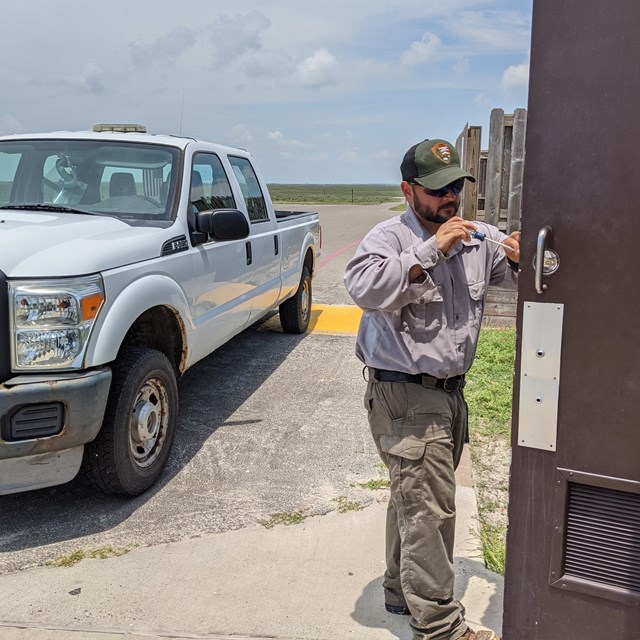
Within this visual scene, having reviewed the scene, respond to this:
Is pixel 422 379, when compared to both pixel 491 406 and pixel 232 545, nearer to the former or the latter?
pixel 232 545

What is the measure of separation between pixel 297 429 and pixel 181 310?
1.27 metres

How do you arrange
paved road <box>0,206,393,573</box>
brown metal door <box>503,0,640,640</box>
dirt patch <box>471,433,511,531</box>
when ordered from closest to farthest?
brown metal door <box>503,0,640,640</box> < paved road <box>0,206,393,573</box> < dirt patch <box>471,433,511,531</box>

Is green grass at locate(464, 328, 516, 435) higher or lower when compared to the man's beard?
lower

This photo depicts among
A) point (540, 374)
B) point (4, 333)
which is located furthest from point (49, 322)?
point (540, 374)

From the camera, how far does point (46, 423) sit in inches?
133

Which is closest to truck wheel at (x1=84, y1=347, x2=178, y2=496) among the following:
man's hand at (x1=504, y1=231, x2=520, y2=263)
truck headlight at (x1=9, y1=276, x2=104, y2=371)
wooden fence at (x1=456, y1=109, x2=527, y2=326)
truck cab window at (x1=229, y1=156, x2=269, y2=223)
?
truck headlight at (x1=9, y1=276, x2=104, y2=371)

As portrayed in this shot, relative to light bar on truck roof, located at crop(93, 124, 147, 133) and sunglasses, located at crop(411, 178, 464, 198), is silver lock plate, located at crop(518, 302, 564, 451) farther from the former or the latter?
light bar on truck roof, located at crop(93, 124, 147, 133)

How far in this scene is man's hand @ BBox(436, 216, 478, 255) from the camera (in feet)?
7.75

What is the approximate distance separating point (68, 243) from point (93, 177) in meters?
1.36

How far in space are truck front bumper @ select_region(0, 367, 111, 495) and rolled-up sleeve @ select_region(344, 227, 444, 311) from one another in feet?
5.23

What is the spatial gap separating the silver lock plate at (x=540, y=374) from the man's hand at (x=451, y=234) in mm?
511

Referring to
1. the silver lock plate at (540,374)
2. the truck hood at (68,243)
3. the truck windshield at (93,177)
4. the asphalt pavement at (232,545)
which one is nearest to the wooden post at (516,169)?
the asphalt pavement at (232,545)

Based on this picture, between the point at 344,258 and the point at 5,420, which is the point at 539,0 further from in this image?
the point at 344,258

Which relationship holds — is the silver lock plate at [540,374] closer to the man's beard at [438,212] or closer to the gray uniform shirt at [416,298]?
the gray uniform shirt at [416,298]
